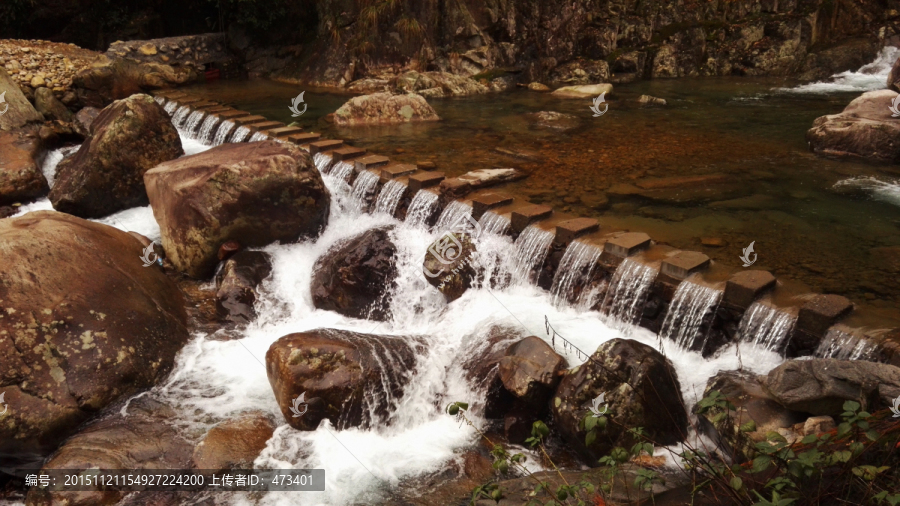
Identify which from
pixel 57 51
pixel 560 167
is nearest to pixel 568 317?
pixel 560 167

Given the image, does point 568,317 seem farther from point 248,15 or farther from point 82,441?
point 248,15

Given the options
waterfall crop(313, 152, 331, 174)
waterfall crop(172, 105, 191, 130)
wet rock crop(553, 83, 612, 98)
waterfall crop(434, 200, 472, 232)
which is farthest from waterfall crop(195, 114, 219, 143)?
wet rock crop(553, 83, 612, 98)

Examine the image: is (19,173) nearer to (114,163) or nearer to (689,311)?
(114,163)

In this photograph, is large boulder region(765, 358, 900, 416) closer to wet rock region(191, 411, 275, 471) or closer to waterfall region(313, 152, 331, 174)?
wet rock region(191, 411, 275, 471)

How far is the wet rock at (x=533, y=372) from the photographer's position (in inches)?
172

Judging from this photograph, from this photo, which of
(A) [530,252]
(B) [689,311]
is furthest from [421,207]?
(B) [689,311]

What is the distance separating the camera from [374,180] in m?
7.07

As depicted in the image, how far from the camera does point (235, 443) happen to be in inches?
173

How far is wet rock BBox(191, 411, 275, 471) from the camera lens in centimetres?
424

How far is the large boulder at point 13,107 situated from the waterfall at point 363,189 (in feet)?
17.6

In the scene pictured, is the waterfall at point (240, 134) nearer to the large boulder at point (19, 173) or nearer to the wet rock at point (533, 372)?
the large boulder at point (19, 173)

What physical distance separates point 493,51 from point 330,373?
32.1 feet

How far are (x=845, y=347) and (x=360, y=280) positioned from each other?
12.7ft

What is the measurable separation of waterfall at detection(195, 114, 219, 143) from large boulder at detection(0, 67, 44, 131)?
229 centimetres
